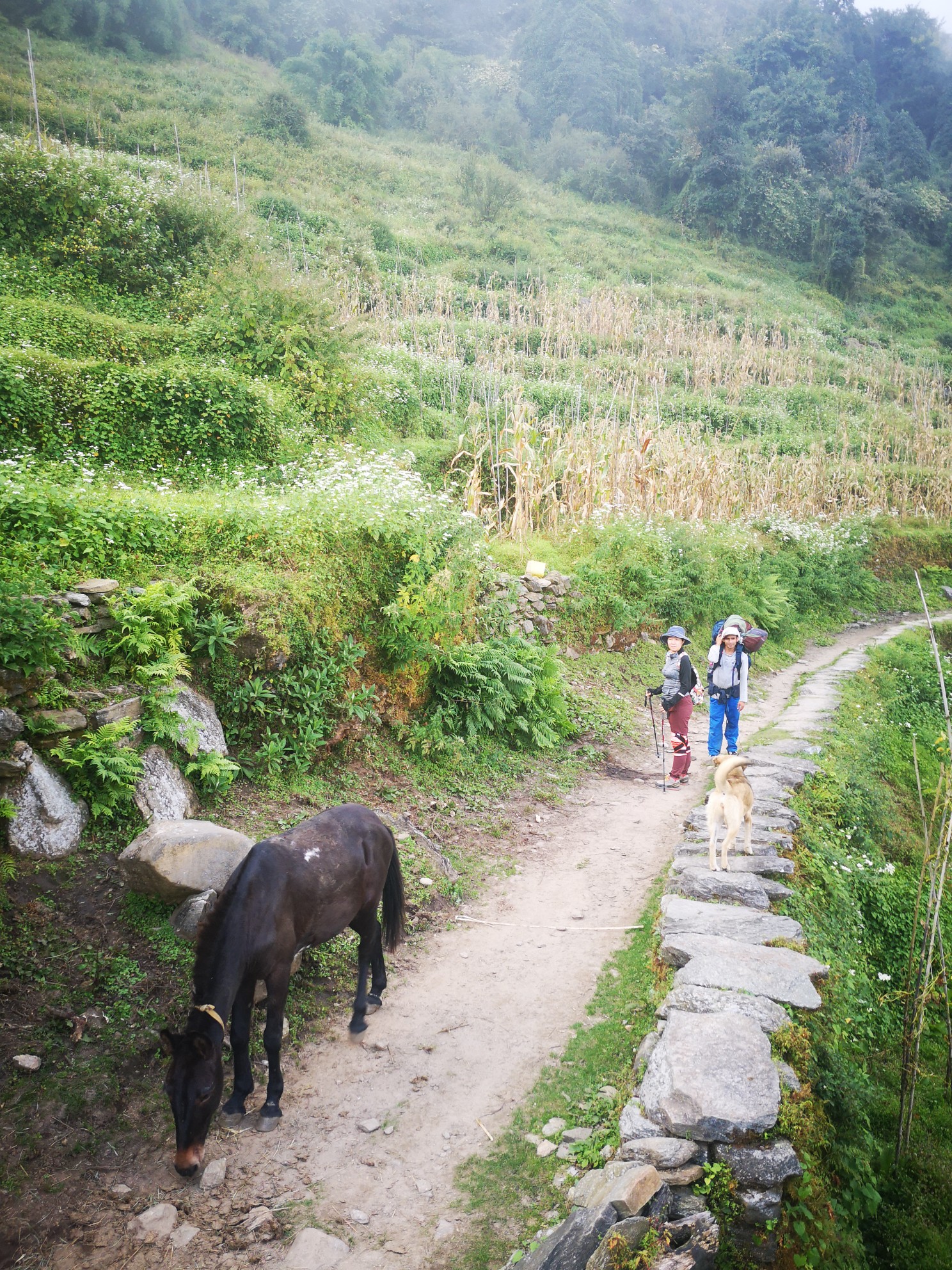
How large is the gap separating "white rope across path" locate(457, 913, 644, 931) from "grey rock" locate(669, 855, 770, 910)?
0.42m

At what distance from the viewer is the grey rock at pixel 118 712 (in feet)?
14.6

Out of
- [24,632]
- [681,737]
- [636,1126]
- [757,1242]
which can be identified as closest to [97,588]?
[24,632]

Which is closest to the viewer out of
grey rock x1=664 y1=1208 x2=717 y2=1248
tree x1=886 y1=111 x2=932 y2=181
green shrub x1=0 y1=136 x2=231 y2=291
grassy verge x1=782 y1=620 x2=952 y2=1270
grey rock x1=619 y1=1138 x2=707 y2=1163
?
grey rock x1=664 y1=1208 x2=717 y2=1248

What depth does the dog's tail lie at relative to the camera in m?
4.88

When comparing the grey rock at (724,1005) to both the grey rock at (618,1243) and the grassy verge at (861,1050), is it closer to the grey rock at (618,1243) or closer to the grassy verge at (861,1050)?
the grassy verge at (861,1050)

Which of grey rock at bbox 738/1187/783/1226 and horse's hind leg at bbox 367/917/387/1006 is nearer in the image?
grey rock at bbox 738/1187/783/1226

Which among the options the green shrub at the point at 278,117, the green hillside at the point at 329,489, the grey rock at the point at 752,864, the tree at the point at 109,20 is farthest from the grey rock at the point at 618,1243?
the green shrub at the point at 278,117

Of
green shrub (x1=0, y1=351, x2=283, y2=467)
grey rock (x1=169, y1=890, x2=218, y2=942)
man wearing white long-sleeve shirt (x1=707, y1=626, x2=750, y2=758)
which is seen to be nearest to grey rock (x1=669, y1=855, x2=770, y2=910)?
man wearing white long-sleeve shirt (x1=707, y1=626, x2=750, y2=758)

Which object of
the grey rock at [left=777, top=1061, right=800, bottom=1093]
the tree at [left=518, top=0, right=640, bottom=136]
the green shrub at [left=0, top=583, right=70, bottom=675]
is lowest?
the grey rock at [left=777, top=1061, right=800, bottom=1093]

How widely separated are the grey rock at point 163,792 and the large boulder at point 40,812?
0.36 meters

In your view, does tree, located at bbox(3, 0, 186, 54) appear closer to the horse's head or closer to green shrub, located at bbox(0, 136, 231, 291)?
green shrub, located at bbox(0, 136, 231, 291)

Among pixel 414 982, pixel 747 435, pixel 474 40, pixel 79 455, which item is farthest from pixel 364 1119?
pixel 474 40

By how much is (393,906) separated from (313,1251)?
163cm

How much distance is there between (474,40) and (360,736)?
8461 centimetres
